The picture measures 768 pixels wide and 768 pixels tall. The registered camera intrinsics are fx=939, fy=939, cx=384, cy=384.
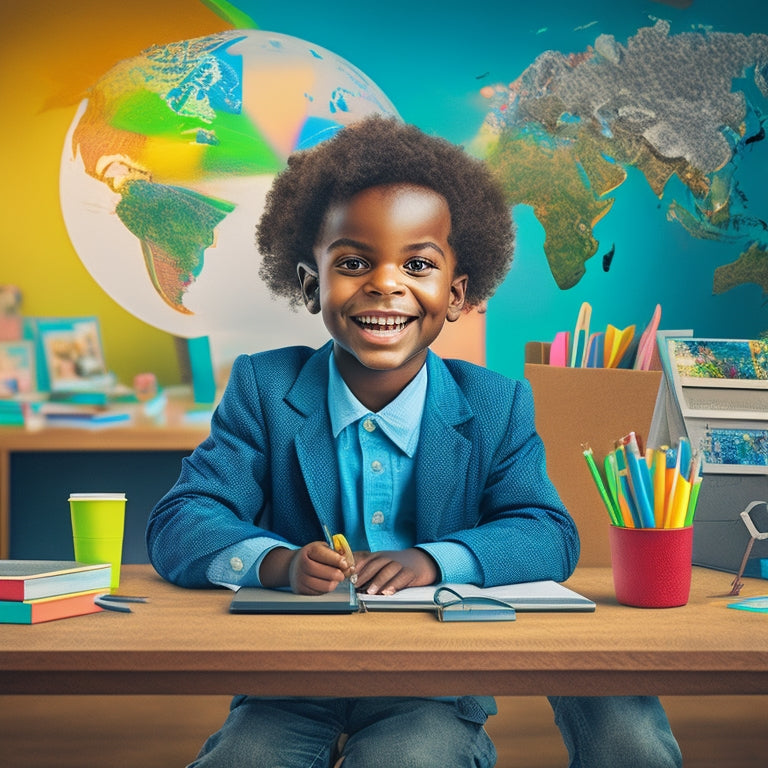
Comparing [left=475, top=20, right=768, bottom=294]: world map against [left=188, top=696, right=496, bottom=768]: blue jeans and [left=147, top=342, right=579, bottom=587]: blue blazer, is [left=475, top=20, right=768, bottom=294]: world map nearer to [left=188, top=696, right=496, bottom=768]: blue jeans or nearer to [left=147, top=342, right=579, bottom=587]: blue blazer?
[left=147, top=342, right=579, bottom=587]: blue blazer

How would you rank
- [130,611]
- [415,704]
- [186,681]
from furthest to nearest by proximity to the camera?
[415,704], [130,611], [186,681]

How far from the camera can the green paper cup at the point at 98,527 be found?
1024 mm

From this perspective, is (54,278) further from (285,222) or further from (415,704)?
(415,704)

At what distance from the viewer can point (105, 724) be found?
1.82 metres

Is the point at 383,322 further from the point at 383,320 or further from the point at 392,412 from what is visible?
the point at 392,412

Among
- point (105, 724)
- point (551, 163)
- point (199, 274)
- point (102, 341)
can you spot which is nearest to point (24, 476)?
point (102, 341)

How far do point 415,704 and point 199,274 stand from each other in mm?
2179

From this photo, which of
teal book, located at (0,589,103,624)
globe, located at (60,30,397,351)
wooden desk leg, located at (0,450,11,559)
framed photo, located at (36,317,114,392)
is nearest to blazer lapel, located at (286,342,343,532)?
teal book, located at (0,589,103,624)

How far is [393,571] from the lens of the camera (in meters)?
0.96

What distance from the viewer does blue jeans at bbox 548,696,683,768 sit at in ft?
3.00

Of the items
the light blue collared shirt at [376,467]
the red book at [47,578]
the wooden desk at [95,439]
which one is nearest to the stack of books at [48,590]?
the red book at [47,578]

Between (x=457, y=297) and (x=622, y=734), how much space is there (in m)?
0.65

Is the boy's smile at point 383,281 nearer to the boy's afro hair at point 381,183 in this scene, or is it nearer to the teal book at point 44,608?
the boy's afro hair at point 381,183

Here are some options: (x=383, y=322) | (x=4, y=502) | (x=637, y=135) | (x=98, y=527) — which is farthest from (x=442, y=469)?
(x=637, y=135)
